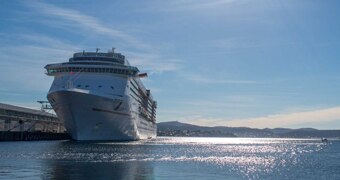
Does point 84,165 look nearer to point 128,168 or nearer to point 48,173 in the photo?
point 128,168

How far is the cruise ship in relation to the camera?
8175 centimetres

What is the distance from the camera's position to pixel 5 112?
108875mm

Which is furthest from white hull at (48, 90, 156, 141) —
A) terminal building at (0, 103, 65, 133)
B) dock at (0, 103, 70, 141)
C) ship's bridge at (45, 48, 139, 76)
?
terminal building at (0, 103, 65, 133)

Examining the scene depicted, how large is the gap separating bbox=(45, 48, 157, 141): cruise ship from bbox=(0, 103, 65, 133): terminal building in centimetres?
2402

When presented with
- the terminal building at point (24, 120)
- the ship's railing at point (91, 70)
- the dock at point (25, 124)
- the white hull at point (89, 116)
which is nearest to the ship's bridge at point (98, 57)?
the ship's railing at point (91, 70)

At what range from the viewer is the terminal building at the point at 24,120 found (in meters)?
111

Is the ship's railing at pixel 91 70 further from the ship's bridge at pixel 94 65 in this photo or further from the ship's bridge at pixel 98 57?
the ship's bridge at pixel 98 57

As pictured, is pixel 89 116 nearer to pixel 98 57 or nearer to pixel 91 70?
pixel 91 70

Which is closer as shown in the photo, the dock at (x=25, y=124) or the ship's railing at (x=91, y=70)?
the ship's railing at (x=91, y=70)

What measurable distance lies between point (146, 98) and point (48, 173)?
94517 mm

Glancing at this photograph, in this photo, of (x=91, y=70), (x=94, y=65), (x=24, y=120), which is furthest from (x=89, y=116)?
(x=24, y=120)

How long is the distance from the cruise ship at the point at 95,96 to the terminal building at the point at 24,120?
78.8 ft

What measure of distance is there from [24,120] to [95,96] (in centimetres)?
4478

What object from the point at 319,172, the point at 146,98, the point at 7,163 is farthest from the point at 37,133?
the point at 319,172
